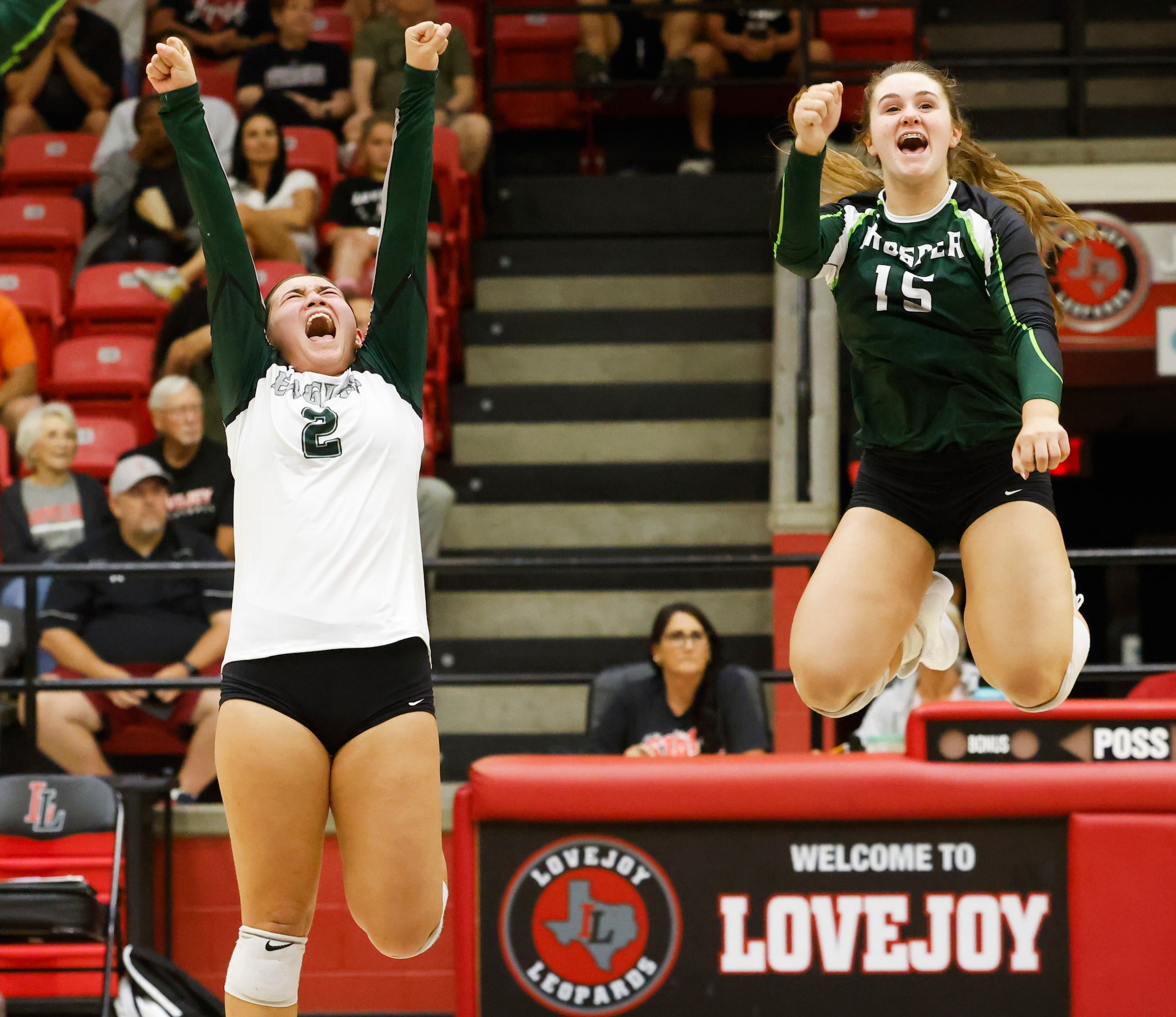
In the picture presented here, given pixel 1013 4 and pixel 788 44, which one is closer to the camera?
pixel 788 44

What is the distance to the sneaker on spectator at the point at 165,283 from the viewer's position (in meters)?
7.82

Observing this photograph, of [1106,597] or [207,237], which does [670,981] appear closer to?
[207,237]

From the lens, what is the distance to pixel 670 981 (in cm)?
477

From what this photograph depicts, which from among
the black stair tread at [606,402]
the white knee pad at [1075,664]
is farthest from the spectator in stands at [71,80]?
the white knee pad at [1075,664]

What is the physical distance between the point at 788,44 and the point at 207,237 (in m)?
6.07

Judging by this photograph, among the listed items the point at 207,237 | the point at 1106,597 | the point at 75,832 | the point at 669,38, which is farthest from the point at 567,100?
the point at 207,237

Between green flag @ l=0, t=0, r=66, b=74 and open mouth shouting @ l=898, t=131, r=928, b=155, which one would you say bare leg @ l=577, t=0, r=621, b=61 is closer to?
open mouth shouting @ l=898, t=131, r=928, b=155

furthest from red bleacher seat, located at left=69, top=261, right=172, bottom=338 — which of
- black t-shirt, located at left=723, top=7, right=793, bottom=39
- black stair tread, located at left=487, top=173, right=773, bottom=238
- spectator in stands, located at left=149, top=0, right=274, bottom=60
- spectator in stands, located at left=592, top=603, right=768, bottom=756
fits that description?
spectator in stands, located at left=592, top=603, right=768, bottom=756

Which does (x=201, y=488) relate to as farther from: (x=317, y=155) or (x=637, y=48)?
(x=637, y=48)

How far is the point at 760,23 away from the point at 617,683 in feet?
16.1

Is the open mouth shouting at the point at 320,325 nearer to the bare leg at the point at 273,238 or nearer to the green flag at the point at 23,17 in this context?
the green flag at the point at 23,17

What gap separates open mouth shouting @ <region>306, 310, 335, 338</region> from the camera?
3.56 metres

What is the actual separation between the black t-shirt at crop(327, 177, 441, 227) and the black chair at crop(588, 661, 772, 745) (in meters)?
3.09

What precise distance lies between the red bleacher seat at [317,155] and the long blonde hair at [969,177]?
4.51 meters
